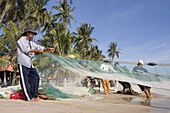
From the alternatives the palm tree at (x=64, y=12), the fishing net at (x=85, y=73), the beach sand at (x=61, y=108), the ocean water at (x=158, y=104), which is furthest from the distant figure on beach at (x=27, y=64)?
the palm tree at (x=64, y=12)

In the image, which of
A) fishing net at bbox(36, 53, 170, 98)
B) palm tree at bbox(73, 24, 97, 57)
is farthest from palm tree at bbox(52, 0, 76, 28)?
fishing net at bbox(36, 53, 170, 98)

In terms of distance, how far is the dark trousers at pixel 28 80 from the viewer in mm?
3230

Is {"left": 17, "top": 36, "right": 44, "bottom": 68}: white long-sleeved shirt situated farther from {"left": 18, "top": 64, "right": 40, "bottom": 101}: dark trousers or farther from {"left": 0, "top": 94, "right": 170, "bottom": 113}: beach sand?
{"left": 0, "top": 94, "right": 170, "bottom": 113}: beach sand

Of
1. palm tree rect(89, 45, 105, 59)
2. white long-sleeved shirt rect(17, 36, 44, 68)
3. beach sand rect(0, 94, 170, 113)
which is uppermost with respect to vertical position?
palm tree rect(89, 45, 105, 59)

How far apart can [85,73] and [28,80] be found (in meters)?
1.63

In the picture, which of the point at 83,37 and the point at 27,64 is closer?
the point at 27,64

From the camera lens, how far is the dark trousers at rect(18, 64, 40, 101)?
323 centimetres

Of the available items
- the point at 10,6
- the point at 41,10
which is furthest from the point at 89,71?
the point at 41,10

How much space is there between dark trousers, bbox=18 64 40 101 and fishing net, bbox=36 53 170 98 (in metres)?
1.00

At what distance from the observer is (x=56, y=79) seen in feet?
17.0

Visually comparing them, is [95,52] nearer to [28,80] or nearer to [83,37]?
[83,37]

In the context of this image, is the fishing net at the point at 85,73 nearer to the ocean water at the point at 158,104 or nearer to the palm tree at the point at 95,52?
the ocean water at the point at 158,104

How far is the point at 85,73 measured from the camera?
4379mm

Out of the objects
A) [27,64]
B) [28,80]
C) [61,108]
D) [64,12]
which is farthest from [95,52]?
[61,108]
